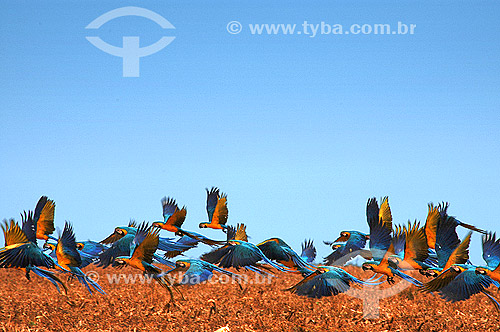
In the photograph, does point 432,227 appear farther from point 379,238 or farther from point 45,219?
point 45,219

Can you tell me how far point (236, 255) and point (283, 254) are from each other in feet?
2.96

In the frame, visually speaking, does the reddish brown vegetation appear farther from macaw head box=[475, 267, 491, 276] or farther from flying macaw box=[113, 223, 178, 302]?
macaw head box=[475, 267, 491, 276]

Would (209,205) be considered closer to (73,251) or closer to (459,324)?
(73,251)

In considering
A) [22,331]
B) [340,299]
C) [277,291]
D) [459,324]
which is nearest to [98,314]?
[22,331]

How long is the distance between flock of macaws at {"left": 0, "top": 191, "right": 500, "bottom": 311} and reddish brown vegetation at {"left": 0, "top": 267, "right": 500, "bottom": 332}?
2.70ft

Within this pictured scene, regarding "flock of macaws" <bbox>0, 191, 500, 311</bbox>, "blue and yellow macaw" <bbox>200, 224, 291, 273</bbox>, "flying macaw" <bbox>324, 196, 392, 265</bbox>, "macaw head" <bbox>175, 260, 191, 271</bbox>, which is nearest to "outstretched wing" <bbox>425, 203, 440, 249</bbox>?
"flock of macaws" <bbox>0, 191, 500, 311</bbox>

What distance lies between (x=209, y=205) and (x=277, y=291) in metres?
3.01

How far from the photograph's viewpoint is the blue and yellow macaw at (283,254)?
32.8 feet

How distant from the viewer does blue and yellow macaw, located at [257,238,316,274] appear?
393 inches

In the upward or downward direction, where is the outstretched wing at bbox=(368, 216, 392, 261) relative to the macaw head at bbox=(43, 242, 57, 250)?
upward

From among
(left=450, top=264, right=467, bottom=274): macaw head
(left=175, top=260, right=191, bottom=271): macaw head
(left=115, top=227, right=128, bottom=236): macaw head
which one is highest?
(left=115, top=227, right=128, bottom=236): macaw head

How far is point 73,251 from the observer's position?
9672 millimetres

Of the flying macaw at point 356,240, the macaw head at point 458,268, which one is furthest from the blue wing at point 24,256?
the macaw head at point 458,268

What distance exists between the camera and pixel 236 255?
31.3 ft
